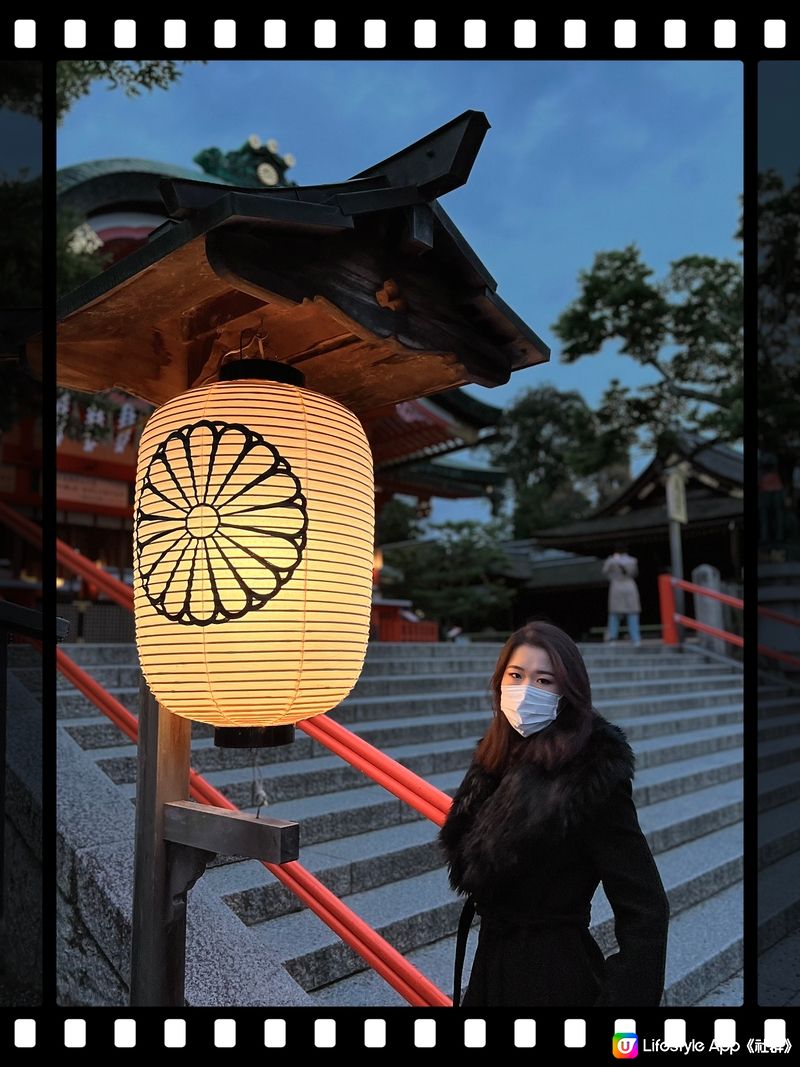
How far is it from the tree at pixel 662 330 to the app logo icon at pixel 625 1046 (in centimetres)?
1508

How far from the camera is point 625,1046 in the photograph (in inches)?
69.1

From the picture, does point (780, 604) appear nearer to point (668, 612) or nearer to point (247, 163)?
point (668, 612)

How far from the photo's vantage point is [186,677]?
5.95ft

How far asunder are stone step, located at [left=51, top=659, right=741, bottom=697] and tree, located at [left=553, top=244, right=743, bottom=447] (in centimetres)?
661

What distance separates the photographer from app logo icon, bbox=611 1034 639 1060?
1.75 m

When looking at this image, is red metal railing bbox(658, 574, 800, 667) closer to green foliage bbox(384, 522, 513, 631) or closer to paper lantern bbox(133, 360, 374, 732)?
green foliage bbox(384, 522, 513, 631)

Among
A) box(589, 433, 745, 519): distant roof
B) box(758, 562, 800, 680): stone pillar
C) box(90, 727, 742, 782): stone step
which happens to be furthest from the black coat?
box(589, 433, 745, 519): distant roof

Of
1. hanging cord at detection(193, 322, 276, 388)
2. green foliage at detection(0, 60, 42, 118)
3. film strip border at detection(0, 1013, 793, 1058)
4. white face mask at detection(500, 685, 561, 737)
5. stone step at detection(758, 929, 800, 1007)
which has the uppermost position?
green foliage at detection(0, 60, 42, 118)

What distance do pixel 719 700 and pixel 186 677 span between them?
30.5 ft

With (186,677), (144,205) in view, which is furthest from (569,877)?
(144,205)

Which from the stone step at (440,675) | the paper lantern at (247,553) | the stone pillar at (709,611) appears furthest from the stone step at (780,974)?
the stone pillar at (709,611)

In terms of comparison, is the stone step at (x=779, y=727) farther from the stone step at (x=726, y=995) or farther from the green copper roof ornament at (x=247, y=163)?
the green copper roof ornament at (x=247, y=163)

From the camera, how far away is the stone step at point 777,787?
647 cm

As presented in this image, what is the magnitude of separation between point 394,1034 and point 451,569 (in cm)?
1842
